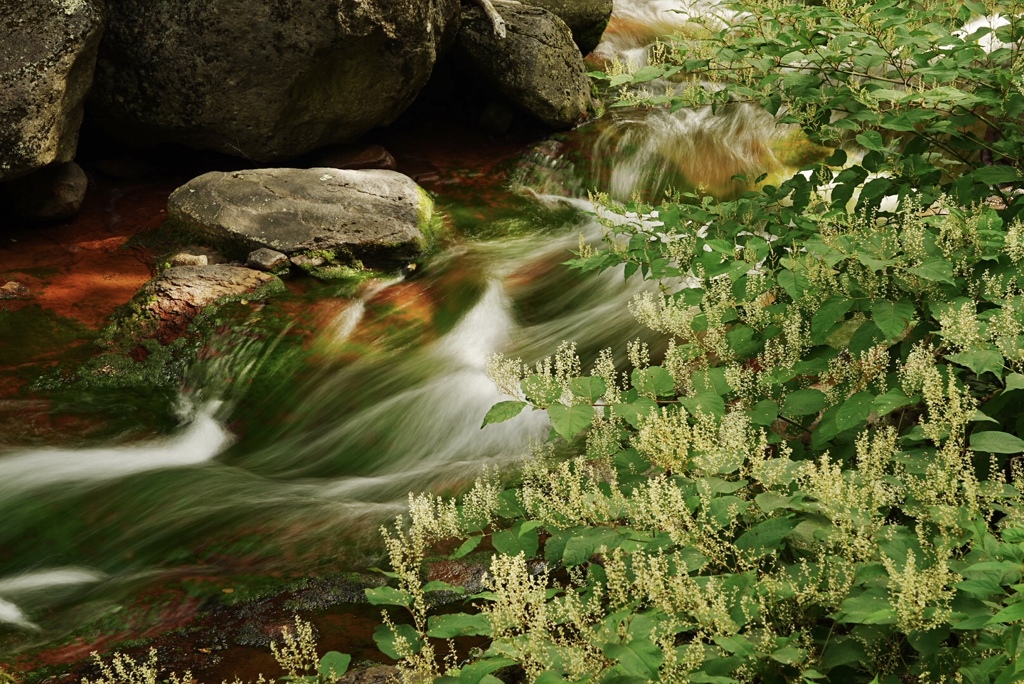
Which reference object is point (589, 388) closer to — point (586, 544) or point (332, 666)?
point (586, 544)

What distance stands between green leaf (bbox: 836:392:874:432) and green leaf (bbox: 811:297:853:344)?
332 millimetres

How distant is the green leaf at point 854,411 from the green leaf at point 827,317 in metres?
0.33

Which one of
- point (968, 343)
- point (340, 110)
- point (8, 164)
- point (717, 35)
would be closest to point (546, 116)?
point (340, 110)

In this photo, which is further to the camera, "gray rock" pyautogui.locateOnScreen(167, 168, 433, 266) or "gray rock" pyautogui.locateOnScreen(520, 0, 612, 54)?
"gray rock" pyautogui.locateOnScreen(520, 0, 612, 54)

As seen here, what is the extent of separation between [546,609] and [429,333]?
15.5 feet

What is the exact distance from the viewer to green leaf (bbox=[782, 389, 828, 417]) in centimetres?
295

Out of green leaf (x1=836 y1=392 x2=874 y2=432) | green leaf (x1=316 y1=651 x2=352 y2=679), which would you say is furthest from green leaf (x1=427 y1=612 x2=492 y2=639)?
green leaf (x1=836 y1=392 x2=874 y2=432)

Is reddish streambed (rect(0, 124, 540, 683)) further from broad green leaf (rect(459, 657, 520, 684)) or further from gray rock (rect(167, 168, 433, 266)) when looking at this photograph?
broad green leaf (rect(459, 657, 520, 684))

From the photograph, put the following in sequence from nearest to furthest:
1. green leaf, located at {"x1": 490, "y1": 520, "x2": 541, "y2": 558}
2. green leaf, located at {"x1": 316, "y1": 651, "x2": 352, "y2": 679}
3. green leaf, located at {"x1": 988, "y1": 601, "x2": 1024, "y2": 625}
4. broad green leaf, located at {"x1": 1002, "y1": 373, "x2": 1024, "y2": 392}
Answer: green leaf, located at {"x1": 988, "y1": 601, "x2": 1024, "y2": 625}
broad green leaf, located at {"x1": 1002, "y1": 373, "x2": 1024, "y2": 392}
green leaf, located at {"x1": 316, "y1": 651, "x2": 352, "y2": 679}
green leaf, located at {"x1": 490, "y1": 520, "x2": 541, "y2": 558}

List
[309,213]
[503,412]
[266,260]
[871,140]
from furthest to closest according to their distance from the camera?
[309,213] < [266,260] < [871,140] < [503,412]

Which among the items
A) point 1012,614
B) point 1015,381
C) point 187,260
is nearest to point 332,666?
point 1012,614

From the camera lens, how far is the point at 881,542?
2.34m

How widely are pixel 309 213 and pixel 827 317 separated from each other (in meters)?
6.09

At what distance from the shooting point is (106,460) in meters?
5.63
